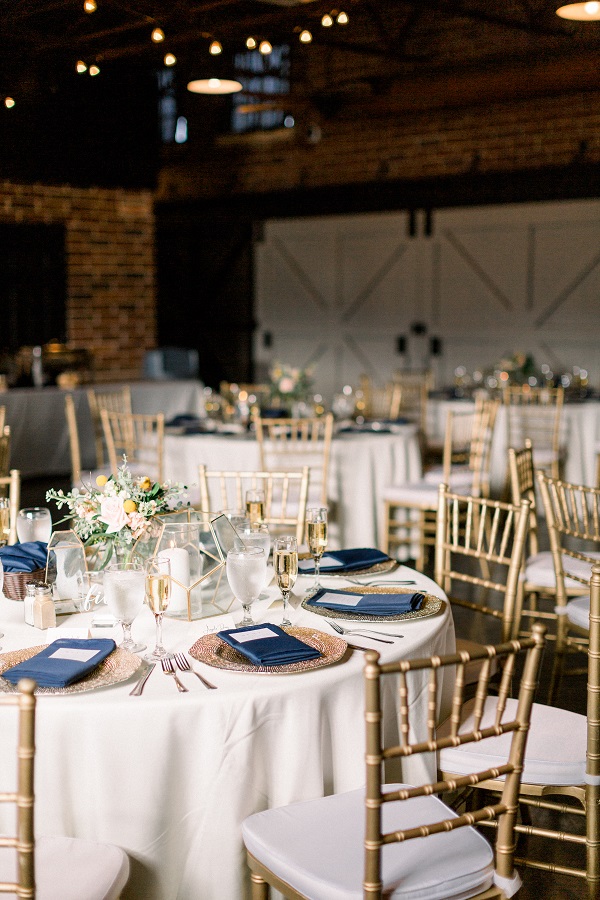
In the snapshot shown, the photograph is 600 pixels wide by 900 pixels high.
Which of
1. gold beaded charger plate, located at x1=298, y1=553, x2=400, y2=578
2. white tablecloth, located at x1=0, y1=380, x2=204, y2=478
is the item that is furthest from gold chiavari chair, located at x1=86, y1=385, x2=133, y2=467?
gold beaded charger plate, located at x1=298, y1=553, x2=400, y2=578

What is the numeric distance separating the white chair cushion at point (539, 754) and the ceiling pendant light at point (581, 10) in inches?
147

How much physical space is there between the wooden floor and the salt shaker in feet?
4.98

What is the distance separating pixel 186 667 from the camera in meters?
2.23

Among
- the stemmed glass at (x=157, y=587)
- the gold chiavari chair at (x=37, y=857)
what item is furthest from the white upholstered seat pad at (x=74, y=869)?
the stemmed glass at (x=157, y=587)

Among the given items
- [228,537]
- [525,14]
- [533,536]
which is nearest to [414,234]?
[525,14]

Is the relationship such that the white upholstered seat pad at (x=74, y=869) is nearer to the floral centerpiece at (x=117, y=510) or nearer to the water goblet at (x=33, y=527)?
the floral centerpiece at (x=117, y=510)

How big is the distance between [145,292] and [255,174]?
2.82 m

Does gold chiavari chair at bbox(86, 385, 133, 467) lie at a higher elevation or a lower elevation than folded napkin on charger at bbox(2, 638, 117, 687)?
higher

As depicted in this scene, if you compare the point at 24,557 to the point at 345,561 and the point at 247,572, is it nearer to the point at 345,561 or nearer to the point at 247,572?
the point at 247,572

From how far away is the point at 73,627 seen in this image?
253 centimetres

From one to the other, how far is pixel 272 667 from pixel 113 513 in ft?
2.10

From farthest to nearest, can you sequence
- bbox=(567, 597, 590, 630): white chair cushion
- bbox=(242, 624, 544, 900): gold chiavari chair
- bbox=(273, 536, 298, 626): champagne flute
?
bbox=(567, 597, 590, 630): white chair cushion, bbox=(273, 536, 298, 626): champagne flute, bbox=(242, 624, 544, 900): gold chiavari chair

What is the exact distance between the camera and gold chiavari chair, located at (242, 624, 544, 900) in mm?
1794

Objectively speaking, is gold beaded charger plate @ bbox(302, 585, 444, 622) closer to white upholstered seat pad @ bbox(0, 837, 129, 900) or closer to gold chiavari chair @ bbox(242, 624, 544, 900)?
gold chiavari chair @ bbox(242, 624, 544, 900)
